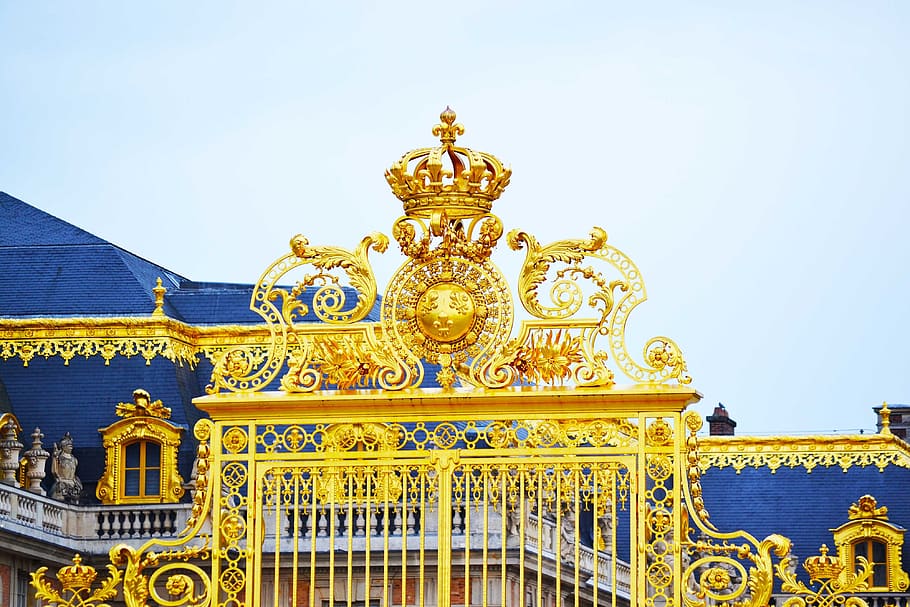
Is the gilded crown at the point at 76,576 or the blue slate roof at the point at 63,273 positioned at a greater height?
the blue slate roof at the point at 63,273

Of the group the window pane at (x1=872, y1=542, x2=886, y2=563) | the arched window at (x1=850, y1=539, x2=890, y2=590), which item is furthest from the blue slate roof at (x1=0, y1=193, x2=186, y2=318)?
the window pane at (x1=872, y1=542, x2=886, y2=563)

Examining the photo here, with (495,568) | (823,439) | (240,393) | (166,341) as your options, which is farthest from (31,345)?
(240,393)

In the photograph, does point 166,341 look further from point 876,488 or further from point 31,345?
point 876,488

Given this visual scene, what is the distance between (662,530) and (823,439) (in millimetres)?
23559

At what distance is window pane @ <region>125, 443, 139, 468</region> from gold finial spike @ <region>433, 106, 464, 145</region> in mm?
16718

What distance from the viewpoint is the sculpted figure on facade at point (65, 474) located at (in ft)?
107

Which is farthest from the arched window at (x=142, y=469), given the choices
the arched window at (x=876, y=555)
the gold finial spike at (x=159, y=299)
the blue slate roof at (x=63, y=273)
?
the arched window at (x=876, y=555)

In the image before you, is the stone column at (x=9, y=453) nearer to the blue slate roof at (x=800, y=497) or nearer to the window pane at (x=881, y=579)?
the blue slate roof at (x=800, y=497)

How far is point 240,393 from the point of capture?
682 inches

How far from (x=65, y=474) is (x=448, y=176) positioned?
640 inches

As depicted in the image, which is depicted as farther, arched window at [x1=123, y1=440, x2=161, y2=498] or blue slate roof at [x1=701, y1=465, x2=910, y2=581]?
blue slate roof at [x1=701, y1=465, x2=910, y2=581]

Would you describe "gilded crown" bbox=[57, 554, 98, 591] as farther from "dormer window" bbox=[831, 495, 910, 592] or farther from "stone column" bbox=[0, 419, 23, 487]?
"dormer window" bbox=[831, 495, 910, 592]

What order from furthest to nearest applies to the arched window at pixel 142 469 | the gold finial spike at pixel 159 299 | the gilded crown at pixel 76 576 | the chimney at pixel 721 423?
the chimney at pixel 721 423 → the gold finial spike at pixel 159 299 → the arched window at pixel 142 469 → the gilded crown at pixel 76 576

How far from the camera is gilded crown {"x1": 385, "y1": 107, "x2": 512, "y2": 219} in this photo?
17.2 m
